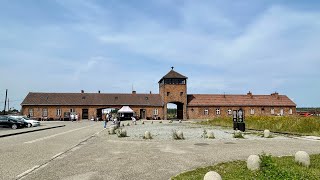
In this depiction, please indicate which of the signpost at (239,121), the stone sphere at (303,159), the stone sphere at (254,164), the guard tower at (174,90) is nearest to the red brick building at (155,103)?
the guard tower at (174,90)

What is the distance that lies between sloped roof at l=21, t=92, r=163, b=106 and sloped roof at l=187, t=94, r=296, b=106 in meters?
8.67

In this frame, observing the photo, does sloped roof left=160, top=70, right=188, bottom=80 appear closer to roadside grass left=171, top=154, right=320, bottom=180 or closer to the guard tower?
the guard tower

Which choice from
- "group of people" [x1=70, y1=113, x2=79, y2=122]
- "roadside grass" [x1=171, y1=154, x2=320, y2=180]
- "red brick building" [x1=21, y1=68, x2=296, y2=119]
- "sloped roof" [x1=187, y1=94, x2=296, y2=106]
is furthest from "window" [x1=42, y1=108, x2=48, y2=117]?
"roadside grass" [x1=171, y1=154, x2=320, y2=180]

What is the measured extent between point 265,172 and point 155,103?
68.9 m

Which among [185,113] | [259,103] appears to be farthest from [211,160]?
[259,103]

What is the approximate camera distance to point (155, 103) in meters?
76.9

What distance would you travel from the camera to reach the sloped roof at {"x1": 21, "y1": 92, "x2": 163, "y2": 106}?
75062 millimetres

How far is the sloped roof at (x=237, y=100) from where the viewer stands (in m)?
77.6

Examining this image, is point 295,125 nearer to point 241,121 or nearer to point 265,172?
point 241,121

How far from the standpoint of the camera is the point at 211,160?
12211mm

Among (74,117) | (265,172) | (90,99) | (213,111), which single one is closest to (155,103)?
(213,111)

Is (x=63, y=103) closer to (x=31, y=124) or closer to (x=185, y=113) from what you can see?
(x=185, y=113)

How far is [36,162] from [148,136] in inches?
435

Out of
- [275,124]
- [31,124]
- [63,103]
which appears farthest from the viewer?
[63,103]
